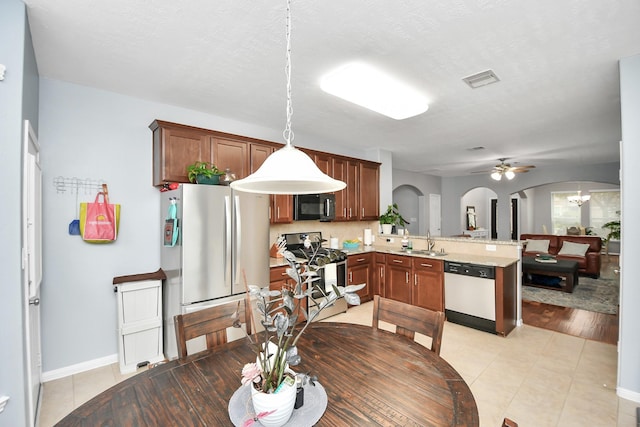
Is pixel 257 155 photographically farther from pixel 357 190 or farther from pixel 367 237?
pixel 367 237

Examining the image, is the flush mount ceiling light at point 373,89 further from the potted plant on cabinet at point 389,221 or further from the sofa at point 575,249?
the sofa at point 575,249

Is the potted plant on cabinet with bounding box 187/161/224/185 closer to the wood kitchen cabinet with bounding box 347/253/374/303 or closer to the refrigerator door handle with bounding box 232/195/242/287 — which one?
the refrigerator door handle with bounding box 232/195/242/287

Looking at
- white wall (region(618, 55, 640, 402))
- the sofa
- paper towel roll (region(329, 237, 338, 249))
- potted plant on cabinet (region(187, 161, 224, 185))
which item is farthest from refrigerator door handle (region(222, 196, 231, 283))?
the sofa

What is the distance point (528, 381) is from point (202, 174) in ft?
11.4

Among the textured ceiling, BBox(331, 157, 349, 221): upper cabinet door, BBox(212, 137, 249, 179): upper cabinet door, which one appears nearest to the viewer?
the textured ceiling

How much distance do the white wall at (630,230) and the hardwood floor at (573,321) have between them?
1.22 meters

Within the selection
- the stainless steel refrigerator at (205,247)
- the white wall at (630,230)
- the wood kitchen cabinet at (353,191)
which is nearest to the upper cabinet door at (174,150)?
the stainless steel refrigerator at (205,247)

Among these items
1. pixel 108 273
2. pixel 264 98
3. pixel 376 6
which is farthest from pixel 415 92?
pixel 108 273

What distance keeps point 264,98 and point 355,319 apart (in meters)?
2.98

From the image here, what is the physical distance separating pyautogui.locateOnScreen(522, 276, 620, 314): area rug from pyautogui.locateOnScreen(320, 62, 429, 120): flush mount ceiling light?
409 centimetres

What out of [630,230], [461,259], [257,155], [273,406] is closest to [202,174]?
[257,155]

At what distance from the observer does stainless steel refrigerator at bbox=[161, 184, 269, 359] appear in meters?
2.69

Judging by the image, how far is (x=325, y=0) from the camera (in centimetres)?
162

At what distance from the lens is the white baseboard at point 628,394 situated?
223cm
